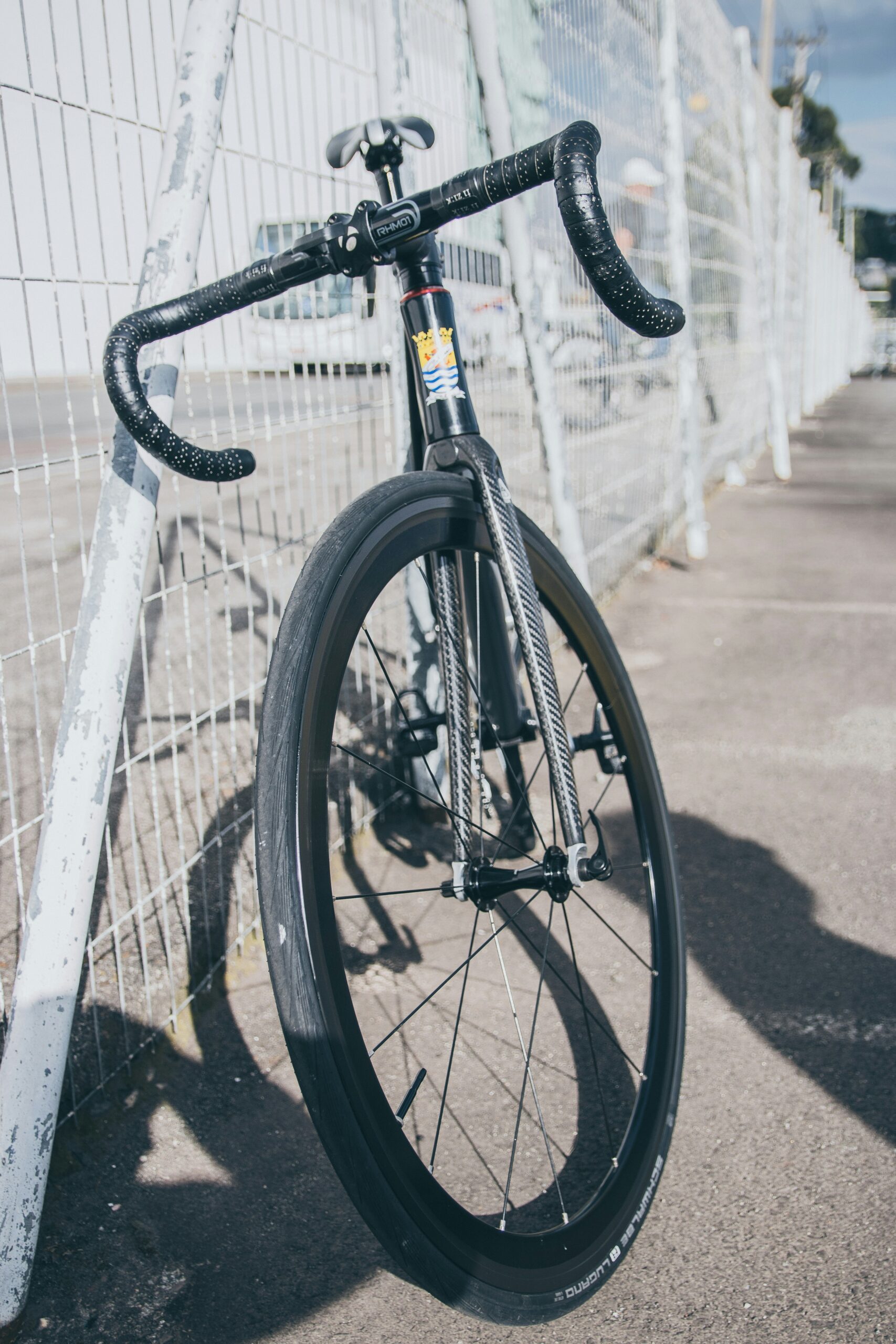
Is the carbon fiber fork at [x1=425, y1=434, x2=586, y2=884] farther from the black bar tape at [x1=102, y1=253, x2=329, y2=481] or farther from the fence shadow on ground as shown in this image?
the fence shadow on ground

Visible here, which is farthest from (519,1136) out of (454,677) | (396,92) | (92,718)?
(396,92)

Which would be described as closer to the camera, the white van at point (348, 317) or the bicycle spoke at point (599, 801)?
the bicycle spoke at point (599, 801)

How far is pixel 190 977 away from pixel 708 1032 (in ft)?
3.52

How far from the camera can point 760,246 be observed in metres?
8.69

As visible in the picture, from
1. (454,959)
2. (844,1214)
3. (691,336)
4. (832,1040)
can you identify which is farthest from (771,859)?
(691,336)

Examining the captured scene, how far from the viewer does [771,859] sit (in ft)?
9.42

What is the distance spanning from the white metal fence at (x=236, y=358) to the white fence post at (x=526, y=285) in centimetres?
10

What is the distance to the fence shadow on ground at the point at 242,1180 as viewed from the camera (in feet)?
5.03

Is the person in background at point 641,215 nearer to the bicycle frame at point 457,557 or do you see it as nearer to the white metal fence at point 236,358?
the white metal fence at point 236,358

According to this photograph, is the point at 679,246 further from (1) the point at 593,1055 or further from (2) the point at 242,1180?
(2) the point at 242,1180

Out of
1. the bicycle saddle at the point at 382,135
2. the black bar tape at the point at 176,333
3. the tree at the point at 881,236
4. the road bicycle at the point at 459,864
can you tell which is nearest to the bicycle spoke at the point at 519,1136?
the road bicycle at the point at 459,864

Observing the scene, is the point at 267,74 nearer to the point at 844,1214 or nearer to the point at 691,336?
the point at 844,1214

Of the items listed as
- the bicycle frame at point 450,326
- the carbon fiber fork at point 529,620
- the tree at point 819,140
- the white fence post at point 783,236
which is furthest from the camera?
the tree at point 819,140

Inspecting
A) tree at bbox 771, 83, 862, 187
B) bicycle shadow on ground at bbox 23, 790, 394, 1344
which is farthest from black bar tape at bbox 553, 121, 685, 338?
tree at bbox 771, 83, 862, 187
